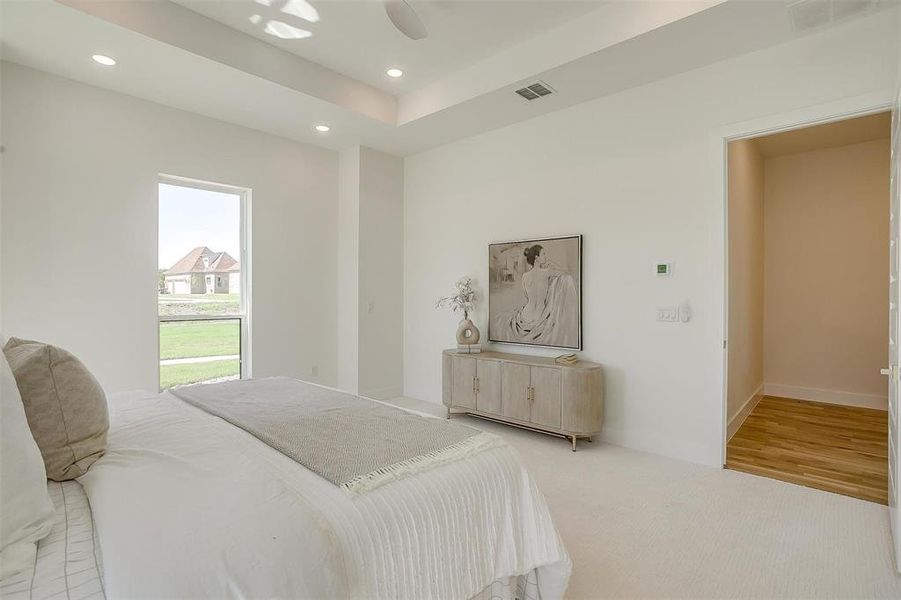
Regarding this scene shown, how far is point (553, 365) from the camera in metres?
3.72

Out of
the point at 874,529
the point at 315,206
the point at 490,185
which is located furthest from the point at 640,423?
the point at 315,206

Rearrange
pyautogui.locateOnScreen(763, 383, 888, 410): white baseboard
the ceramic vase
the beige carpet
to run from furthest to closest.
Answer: pyautogui.locateOnScreen(763, 383, 888, 410): white baseboard, the ceramic vase, the beige carpet

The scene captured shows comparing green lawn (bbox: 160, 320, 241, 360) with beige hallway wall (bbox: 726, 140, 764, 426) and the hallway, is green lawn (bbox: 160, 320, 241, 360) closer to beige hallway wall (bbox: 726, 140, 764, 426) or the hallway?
the hallway

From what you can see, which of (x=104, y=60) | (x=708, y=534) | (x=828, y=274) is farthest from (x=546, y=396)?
(x=104, y=60)

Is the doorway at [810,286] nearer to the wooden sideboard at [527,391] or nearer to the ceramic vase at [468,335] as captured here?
the wooden sideboard at [527,391]

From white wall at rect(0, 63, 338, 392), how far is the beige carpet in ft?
10.9

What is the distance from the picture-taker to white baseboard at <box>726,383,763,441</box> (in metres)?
3.99

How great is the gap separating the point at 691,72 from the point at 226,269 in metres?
4.35

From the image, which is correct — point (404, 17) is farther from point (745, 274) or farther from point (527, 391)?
point (745, 274)

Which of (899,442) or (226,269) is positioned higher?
(226,269)

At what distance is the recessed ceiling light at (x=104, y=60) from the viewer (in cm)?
313

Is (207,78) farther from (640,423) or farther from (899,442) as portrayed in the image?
(899,442)

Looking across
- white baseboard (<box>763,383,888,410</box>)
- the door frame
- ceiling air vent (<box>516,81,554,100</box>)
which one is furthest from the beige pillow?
white baseboard (<box>763,383,888,410</box>)

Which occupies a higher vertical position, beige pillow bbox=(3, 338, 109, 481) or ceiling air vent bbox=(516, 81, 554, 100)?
ceiling air vent bbox=(516, 81, 554, 100)
